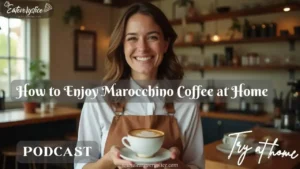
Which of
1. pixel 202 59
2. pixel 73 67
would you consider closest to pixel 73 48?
pixel 73 67

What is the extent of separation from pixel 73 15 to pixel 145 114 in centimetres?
202

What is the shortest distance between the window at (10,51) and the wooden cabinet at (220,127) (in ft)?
4.45

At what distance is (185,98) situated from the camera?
0.67m

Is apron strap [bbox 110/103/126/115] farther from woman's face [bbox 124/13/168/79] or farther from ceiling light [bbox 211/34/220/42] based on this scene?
ceiling light [bbox 211/34/220/42]

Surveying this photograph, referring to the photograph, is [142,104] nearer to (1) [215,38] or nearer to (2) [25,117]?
(2) [25,117]

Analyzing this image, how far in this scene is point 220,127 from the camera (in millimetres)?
2088

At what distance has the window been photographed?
2.45 ft

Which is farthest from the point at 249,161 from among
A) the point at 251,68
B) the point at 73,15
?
the point at 73,15

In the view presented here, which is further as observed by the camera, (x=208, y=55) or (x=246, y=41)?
(x=208, y=55)

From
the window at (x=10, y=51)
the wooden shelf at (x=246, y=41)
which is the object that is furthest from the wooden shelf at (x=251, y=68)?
the window at (x=10, y=51)

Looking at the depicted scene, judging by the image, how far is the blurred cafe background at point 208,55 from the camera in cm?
162

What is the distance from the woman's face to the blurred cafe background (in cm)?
94

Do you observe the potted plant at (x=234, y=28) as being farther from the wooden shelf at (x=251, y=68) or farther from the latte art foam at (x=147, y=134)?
the latte art foam at (x=147, y=134)

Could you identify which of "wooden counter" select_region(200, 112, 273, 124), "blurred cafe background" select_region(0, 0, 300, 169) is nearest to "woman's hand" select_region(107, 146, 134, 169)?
"blurred cafe background" select_region(0, 0, 300, 169)
